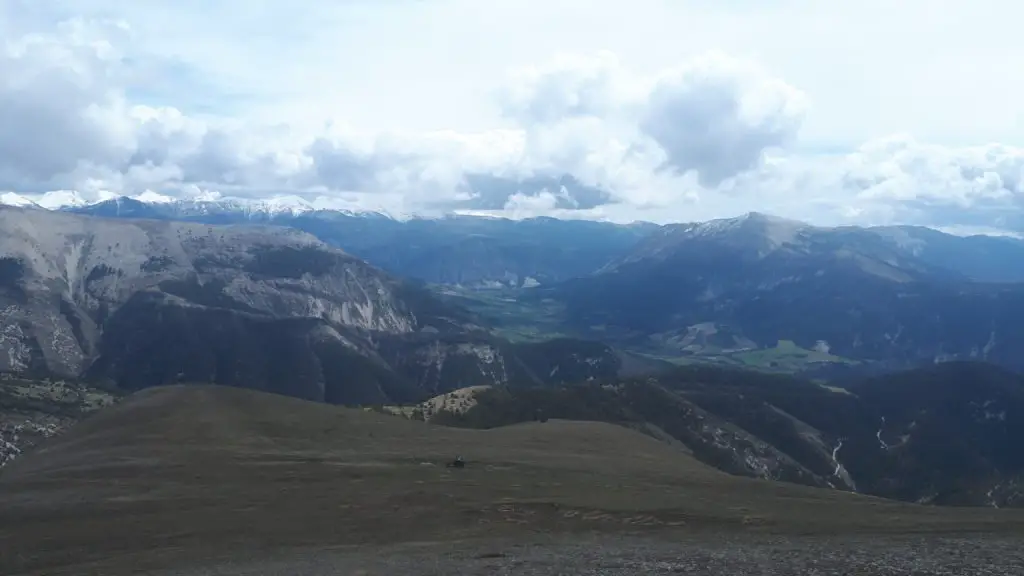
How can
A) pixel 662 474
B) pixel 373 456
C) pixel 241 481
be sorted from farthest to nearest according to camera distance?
pixel 373 456
pixel 662 474
pixel 241 481

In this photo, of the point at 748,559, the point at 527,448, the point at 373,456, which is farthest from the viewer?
the point at 527,448

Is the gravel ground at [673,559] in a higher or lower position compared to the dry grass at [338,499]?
higher

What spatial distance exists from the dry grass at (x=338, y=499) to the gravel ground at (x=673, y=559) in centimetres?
383

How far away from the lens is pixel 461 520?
58.8 m

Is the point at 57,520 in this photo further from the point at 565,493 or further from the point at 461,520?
the point at 565,493

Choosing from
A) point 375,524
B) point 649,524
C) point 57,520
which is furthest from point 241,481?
point 649,524

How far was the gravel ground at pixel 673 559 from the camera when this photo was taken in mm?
40188

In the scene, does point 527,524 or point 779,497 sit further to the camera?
point 779,497

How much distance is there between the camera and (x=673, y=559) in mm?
43594

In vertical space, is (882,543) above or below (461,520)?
above

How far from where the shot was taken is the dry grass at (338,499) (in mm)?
53625

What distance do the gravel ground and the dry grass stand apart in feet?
12.6

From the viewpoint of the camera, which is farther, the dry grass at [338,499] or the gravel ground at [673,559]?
the dry grass at [338,499]

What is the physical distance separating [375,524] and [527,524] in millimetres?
10594
